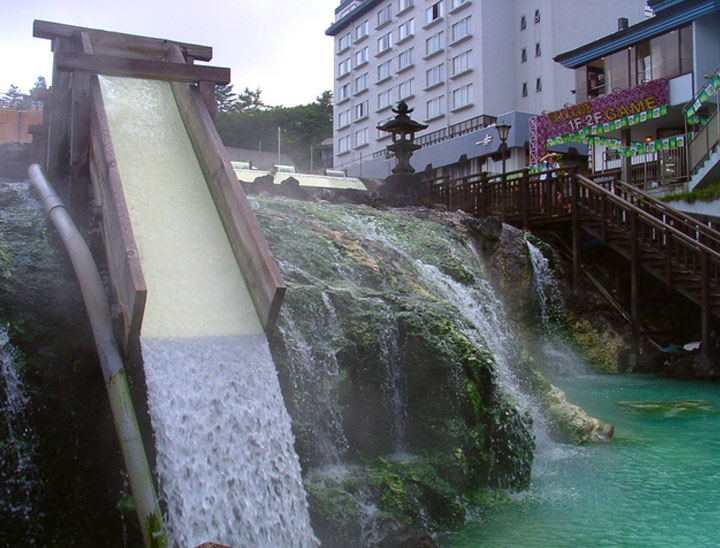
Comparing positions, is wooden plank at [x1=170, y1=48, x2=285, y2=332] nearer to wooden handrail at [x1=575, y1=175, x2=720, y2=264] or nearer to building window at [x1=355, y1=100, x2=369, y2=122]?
wooden handrail at [x1=575, y1=175, x2=720, y2=264]

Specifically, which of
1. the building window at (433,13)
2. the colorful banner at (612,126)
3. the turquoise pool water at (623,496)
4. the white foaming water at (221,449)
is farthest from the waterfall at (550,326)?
the building window at (433,13)

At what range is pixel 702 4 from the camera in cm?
2266

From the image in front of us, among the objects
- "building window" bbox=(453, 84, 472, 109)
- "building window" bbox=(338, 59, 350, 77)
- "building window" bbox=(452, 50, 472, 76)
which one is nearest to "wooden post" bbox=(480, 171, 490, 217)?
"building window" bbox=(453, 84, 472, 109)

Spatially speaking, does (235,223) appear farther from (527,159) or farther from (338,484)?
(527,159)

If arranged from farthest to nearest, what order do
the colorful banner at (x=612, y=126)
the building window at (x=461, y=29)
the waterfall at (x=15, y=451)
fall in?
the building window at (x=461, y=29)
the colorful banner at (x=612, y=126)
the waterfall at (x=15, y=451)

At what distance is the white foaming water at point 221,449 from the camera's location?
15.0 ft

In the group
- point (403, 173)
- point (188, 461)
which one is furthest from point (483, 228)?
point (188, 461)

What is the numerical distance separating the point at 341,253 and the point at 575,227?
8.05 m

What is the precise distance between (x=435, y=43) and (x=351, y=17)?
11087 mm

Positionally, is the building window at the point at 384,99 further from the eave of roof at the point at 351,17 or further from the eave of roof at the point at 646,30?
the eave of roof at the point at 646,30

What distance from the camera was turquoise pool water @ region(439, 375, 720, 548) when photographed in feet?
17.4

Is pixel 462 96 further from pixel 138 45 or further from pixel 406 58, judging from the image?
pixel 138 45

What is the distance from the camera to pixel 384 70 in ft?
146

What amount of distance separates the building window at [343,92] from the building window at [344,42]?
111 inches
